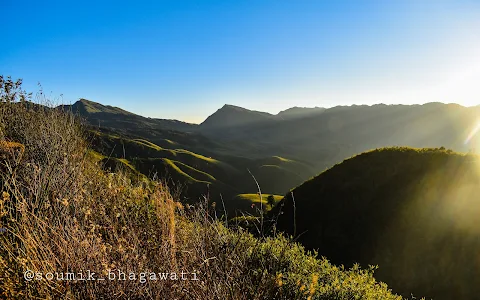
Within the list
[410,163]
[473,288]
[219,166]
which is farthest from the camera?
[219,166]

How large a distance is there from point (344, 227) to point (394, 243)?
3.04m

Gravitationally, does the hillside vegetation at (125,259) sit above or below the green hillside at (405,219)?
above

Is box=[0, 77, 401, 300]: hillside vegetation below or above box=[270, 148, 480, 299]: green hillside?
above

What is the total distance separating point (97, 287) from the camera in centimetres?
360

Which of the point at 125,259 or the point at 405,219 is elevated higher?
the point at 125,259

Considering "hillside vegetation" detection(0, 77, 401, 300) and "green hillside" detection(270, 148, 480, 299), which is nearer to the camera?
"hillside vegetation" detection(0, 77, 401, 300)

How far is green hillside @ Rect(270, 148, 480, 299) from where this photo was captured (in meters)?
14.5

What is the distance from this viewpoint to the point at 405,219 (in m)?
17.0

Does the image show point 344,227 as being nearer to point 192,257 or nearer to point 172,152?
point 192,257

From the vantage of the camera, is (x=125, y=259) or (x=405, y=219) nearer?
(x=125, y=259)

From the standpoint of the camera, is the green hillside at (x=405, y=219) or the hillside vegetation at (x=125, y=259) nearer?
the hillside vegetation at (x=125, y=259)

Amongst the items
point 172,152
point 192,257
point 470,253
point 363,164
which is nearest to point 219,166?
point 172,152

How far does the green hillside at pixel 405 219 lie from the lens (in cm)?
1455

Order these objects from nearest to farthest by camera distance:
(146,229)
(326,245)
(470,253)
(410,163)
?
(146,229), (470,253), (326,245), (410,163)
